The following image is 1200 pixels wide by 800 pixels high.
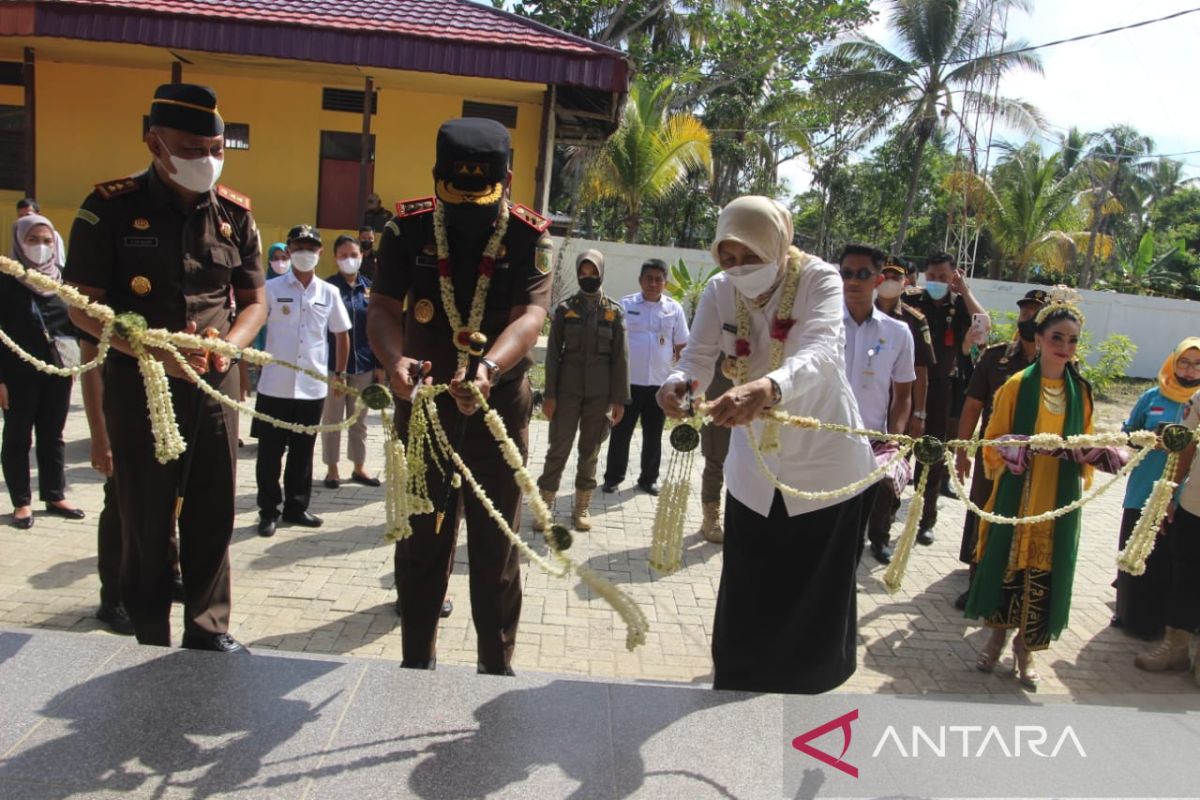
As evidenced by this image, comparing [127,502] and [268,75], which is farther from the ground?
[268,75]

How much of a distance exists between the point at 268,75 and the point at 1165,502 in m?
13.0

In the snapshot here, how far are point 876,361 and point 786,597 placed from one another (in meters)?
2.20

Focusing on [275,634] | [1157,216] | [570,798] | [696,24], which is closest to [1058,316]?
[570,798]

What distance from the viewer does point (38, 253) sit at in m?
4.96

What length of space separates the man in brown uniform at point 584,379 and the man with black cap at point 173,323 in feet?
10.1

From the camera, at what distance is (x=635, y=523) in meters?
6.38

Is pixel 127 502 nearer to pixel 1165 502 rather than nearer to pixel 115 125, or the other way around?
pixel 1165 502

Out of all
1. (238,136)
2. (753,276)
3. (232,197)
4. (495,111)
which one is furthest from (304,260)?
A: (238,136)

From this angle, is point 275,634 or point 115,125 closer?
point 275,634

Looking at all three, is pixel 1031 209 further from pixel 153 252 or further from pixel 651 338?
pixel 153 252

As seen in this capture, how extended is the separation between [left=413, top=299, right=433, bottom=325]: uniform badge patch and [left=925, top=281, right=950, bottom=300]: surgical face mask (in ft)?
15.9

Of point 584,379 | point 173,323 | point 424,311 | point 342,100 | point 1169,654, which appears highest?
point 342,100

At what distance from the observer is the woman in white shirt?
9.29ft

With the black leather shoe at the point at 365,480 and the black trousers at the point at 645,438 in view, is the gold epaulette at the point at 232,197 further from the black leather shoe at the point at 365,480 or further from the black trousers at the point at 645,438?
the black trousers at the point at 645,438
